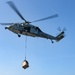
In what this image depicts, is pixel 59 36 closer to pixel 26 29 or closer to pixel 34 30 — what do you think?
pixel 34 30

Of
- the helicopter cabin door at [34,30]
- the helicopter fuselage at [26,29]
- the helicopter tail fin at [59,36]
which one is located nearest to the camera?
the helicopter fuselage at [26,29]

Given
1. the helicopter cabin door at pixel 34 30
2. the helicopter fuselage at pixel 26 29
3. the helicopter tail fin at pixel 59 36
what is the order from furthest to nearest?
the helicopter tail fin at pixel 59 36, the helicopter cabin door at pixel 34 30, the helicopter fuselage at pixel 26 29

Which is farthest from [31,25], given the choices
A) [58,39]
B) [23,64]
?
[23,64]

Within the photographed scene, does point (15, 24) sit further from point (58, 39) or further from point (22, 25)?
point (58, 39)

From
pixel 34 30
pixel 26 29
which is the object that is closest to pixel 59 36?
pixel 34 30

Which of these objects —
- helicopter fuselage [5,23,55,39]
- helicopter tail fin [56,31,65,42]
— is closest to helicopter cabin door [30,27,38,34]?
helicopter fuselage [5,23,55,39]

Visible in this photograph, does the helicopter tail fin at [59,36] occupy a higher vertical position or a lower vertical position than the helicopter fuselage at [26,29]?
higher

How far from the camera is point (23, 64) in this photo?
28359 mm

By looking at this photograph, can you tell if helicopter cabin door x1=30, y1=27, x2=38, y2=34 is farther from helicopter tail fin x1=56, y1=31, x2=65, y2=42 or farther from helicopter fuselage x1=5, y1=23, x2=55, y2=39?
helicopter tail fin x1=56, y1=31, x2=65, y2=42

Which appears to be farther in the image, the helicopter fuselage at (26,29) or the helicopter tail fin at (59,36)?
the helicopter tail fin at (59,36)

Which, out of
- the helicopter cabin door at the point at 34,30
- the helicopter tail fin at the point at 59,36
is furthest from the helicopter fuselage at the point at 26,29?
the helicopter tail fin at the point at 59,36

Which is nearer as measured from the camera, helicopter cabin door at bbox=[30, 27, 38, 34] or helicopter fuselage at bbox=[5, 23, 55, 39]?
helicopter fuselage at bbox=[5, 23, 55, 39]

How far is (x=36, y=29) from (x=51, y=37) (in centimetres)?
500

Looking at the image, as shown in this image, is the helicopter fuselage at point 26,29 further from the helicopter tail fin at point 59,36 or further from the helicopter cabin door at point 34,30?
Answer: the helicopter tail fin at point 59,36
